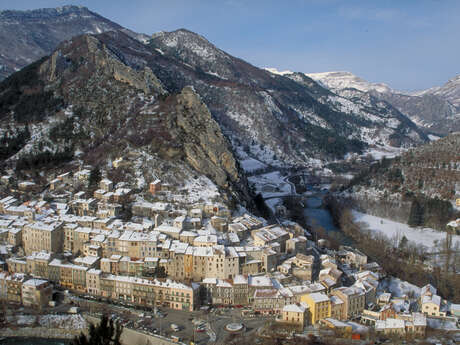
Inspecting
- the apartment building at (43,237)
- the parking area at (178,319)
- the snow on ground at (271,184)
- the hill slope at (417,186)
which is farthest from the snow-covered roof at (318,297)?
the snow on ground at (271,184)

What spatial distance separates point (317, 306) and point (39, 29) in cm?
13879

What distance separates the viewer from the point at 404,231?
159 feet

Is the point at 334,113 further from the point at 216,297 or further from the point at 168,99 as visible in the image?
the point at 216,297

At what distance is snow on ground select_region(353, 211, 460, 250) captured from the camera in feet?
148

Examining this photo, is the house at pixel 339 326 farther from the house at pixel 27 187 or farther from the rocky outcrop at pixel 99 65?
the rocky outcrop at pixel 99 65

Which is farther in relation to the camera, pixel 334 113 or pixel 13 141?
pixel 334 113

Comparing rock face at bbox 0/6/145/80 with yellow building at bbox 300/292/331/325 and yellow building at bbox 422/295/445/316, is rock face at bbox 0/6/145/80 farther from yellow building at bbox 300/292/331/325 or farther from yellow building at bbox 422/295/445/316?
yellow building at bbox 422/295/445/316

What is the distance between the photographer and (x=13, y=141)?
52.2 metres

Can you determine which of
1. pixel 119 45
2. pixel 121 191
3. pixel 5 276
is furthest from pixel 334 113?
pixel 5 276

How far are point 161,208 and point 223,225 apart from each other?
5.18m

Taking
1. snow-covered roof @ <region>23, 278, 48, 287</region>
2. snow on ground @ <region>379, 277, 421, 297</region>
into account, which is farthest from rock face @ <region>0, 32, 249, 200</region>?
snow-covered roof @ <region>23, 278, 48, 287</region>

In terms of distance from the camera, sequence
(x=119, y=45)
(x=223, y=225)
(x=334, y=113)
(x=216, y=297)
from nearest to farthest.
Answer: (x=216, y=297) < (x=223, y=225) < (x=119, y=45) < (x=334, y=113)

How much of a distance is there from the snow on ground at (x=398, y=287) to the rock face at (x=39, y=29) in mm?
102617

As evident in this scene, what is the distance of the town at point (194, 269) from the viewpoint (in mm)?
27672
